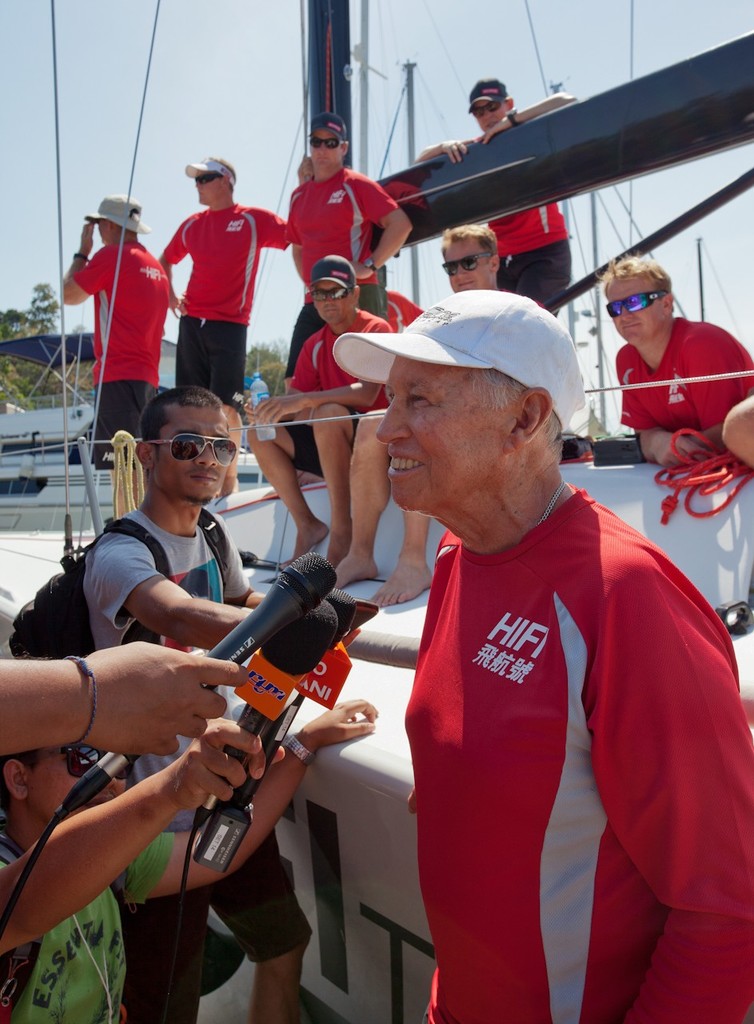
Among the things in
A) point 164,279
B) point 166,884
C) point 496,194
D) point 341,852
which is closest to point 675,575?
point 341,852

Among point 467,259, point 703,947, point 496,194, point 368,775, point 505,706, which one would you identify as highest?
point 496,194

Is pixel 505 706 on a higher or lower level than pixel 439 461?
lower

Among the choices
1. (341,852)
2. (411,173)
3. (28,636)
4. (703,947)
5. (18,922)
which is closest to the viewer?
(703,947)

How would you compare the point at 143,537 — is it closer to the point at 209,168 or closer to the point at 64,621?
the point at 64,621

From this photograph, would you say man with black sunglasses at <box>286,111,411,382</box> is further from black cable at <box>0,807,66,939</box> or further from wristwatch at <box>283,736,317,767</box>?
black cable at <box>0,807,66,939</box>

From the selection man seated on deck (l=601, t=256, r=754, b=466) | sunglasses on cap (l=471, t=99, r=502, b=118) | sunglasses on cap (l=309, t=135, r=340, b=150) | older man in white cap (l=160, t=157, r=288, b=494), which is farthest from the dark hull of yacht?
older man in white cap (l=160, t=157, r=288, b=494)

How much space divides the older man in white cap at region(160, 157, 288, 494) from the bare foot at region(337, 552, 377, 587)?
2.09m

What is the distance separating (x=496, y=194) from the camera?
3.84 meters

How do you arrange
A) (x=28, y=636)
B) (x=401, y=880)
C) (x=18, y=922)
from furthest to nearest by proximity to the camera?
(x=28, y=636) → (x=401, y=880) → (x=18, y=922)

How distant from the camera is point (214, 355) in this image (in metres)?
5.42

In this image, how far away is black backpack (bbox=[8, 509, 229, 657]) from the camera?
78.6 inches

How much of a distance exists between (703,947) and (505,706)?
357mm

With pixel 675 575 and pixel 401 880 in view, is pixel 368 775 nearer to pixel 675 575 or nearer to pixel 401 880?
pixel 401 880

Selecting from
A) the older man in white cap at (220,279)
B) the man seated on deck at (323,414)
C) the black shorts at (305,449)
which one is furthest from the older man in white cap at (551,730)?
the older man in white cap at (220,279)
